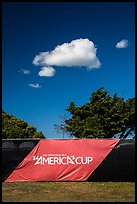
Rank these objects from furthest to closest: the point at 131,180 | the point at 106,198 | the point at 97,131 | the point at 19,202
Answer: the point at 97,131 → the point at 131,180 → the point at 106,198 → the point at 19,202

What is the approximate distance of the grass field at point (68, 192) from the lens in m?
9.70

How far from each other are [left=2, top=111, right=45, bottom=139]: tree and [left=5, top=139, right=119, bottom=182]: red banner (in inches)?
1837

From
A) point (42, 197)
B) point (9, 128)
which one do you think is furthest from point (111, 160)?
point (9, 128)

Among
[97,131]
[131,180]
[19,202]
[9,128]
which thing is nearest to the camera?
[19,202]

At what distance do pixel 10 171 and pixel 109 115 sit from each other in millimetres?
37895

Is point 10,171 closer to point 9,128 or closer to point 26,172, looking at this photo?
point 26,172

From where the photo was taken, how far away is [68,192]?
36.2 feet

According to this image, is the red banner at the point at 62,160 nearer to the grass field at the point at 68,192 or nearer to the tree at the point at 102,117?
the grass field at the point at 68,192

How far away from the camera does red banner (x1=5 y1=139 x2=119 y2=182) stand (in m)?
13.6

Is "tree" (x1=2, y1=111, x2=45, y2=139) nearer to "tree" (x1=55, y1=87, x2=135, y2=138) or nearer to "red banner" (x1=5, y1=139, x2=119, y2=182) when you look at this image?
"tree" (x1=55, y1=87, x2=135, y2=138)

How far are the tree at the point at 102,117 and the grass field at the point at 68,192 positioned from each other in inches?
1400

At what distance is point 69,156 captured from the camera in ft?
45.0

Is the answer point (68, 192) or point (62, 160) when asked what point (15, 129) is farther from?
point (68, 192)

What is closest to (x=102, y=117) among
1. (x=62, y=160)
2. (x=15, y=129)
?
Answer: (x=15, y=129)
